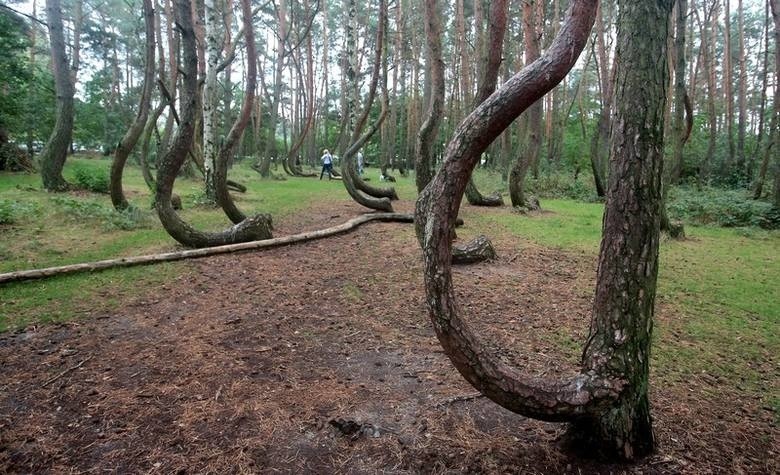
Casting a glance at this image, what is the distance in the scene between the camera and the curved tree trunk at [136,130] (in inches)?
340

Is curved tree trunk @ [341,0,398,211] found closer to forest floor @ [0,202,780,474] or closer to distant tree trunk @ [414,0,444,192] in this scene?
distant tree trunk @ [414,0,444,192]

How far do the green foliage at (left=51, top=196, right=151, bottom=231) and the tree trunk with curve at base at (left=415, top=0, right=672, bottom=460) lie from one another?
7742 millimetres

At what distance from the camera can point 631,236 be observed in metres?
2.33

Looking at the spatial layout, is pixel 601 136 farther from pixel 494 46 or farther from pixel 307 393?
pixel 307 393

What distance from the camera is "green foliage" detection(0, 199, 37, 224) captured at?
7.61 metres

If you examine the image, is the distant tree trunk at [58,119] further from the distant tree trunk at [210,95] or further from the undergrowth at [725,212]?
the undergrowth at [725,212]

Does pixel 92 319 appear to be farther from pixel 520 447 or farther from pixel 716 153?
pixel 716 153

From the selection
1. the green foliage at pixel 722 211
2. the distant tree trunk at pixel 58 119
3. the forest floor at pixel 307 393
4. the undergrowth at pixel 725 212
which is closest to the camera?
the forest floor at pixel 307 393

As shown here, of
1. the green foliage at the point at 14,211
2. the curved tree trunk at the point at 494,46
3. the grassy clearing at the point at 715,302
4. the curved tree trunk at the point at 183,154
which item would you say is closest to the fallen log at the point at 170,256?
the curved tree trunk at the point at 183,154

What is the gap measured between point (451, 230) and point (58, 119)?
12.8 metres

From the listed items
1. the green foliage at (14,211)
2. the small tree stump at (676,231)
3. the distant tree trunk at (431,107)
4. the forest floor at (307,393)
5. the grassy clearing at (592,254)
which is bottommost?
the forest floor at (307,393)

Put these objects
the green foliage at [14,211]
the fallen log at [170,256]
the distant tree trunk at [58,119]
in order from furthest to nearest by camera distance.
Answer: the distant tree trunk at [58,119]
the green foliage at [14,211]
the fallen log at [170,256]

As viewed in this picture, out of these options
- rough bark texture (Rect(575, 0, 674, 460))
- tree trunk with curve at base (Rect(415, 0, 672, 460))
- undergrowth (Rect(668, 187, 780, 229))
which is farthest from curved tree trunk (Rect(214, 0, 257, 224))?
undergrowth (Rect(668, 187, 780, 229))

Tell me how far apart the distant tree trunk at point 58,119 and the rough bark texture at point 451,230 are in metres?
12.5
